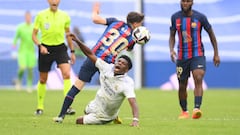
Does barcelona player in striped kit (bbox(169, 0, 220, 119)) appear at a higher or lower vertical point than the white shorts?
higher

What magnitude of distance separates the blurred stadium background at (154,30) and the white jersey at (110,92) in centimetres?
1587

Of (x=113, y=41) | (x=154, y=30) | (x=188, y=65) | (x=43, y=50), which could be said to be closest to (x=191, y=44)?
(x=188, y=65)

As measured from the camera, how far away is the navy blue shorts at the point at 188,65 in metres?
13.6

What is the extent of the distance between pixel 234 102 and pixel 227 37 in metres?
8.31

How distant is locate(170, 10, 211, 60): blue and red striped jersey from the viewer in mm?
13555

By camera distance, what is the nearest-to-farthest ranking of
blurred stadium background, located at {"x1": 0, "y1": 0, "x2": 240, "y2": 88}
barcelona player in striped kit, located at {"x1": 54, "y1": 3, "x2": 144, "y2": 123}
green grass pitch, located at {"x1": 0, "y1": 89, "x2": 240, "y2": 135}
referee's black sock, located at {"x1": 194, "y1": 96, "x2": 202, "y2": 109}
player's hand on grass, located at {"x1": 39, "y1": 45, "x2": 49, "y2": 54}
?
1. green grass pitch, located at {"x1": 0, "y1": 89, "x2": 240, "y2": 135}
2. barcelona player in striped kit, located at {"x1": 54, "y1": 3, "x2": 144, "y2": 123}
3. referee's black sock, located at {"x1": 194, "y1": 96, "x2": 202, "y2": 109}
4. player's hand on grass, located at {"x1": 39, "y1": 45, "x2": 49, "y2": 54}
5. blurred stadium background, located at {"x1": 0, "y1": 0, "x2": 240, "y2": 88}

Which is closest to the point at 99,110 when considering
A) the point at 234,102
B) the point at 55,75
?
the point at 234,102

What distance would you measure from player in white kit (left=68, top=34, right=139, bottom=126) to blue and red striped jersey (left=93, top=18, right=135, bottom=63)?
2.09 ft

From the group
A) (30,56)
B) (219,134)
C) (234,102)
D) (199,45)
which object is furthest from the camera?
(30,56)

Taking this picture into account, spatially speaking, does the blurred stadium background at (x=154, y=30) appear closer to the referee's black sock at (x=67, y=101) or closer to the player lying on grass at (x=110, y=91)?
the referee's black sock at (x=67, y=101)

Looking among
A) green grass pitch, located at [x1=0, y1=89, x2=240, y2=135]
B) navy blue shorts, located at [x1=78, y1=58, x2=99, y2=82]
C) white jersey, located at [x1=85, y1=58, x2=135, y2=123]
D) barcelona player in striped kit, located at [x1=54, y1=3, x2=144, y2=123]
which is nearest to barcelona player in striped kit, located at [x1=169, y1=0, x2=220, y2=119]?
green grass pitch, located at [x1=0, y1=89, x2=240, y2=135]

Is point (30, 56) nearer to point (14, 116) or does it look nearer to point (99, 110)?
point (14, 116)

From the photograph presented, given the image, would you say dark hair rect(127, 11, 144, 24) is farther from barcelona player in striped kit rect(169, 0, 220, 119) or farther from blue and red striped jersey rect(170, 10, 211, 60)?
blue and red striped jersey rect(170, 10, 211, 60)

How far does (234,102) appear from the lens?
1912 centimetres
